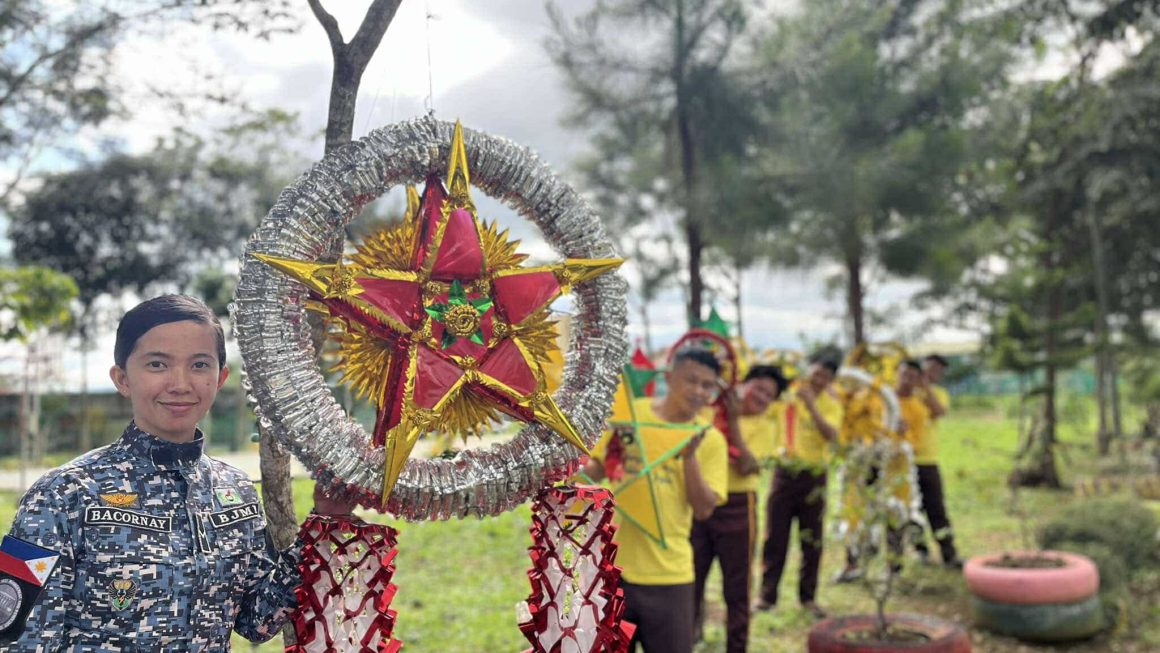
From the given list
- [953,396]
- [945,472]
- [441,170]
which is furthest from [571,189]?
[953,396]

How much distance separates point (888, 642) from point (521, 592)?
2.82 m

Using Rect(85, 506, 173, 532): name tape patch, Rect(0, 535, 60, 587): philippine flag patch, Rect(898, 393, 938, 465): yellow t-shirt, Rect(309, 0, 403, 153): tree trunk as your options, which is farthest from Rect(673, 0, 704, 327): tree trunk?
Answer: Rect(0, 535, 60, 587): philippine flag patch

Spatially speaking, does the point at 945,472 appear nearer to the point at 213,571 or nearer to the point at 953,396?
the point at 213,571

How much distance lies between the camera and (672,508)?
3.44m

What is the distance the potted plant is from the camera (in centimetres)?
435

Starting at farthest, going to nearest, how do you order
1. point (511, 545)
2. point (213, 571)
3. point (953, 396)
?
point (953, 396) → point (511, 545) → point (213, 571)

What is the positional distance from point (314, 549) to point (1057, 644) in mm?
5126

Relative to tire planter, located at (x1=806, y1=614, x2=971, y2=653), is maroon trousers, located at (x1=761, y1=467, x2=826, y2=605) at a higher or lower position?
higher

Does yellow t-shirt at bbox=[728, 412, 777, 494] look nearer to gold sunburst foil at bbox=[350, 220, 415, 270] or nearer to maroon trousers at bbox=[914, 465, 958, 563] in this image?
maroon trousers at bbox=[914, 465, 958, 563]

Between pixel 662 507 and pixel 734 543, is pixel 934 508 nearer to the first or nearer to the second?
pixel 734 543

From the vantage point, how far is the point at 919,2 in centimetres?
1266

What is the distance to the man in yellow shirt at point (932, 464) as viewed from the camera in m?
7.20

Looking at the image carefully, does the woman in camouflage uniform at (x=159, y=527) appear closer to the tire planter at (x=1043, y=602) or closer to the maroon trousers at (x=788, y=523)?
the maroon trousers at (x=788, y=523)

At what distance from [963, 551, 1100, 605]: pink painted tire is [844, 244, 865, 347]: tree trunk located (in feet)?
24.3
